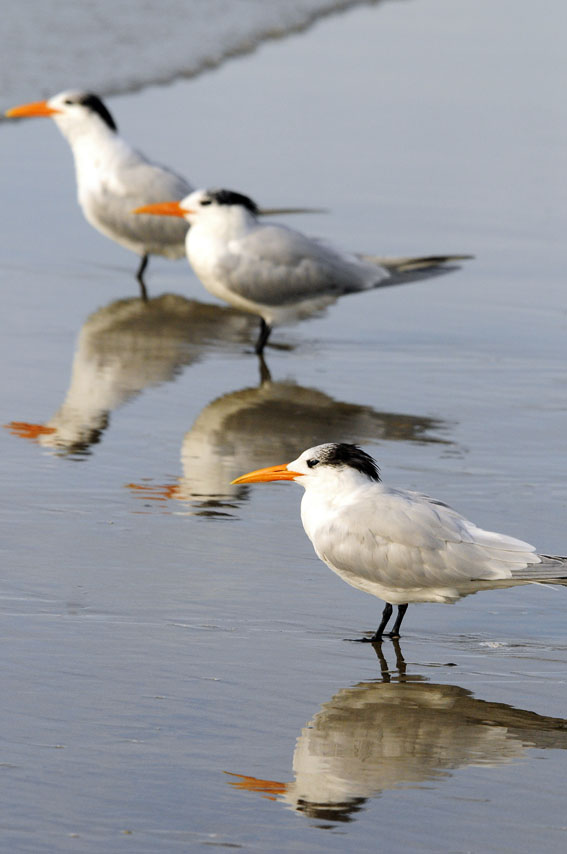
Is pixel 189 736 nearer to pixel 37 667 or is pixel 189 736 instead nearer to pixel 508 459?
pixel 37 667

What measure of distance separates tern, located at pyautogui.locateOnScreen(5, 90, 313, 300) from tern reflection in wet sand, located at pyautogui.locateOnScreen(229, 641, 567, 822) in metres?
5.45

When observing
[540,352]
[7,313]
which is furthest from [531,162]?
[7,313]

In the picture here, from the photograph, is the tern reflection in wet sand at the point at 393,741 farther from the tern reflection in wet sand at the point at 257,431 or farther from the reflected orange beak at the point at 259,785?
the tern reflection in wet sand at the point at 257,431

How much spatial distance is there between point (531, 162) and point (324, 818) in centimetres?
973

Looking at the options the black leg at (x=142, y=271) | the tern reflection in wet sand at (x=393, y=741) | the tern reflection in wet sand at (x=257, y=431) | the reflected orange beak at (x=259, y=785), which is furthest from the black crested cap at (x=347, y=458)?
the black leg at (x=142, y=271)

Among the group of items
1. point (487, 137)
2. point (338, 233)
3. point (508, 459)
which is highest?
point (487, 137)

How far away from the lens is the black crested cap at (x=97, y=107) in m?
10.4

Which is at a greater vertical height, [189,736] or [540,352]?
[540,352]

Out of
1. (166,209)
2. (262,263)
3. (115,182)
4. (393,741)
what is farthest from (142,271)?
(393,741)

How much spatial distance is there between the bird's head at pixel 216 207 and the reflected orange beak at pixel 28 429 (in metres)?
2.18

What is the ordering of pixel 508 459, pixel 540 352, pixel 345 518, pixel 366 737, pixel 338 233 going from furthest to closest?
pixel 338 233
pixel 540 352
pixel 508 459
pixel 345 518
pixel 366 737

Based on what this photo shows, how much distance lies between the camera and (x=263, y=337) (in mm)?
8688

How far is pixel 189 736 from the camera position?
410cm

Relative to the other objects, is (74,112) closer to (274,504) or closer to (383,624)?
(274,504)
